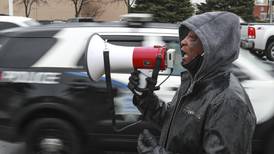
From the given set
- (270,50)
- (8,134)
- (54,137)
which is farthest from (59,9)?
(54,137)

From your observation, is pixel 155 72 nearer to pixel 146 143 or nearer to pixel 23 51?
pixel 146 143

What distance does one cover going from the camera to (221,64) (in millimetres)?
1838

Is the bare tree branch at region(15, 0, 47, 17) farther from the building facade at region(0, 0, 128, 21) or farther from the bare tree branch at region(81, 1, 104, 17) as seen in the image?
the bare tree branch at region(81, 1, 104, 17)

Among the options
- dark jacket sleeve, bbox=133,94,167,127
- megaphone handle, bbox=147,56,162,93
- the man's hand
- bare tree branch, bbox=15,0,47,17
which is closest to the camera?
the man's hand

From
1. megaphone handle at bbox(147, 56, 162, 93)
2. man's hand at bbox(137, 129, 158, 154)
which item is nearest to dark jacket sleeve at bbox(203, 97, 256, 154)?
man's hand at bbox(137, 129, 158, 154)

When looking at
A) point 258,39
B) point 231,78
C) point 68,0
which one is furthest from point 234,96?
point 68,0

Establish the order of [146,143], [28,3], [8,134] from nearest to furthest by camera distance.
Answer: [146,143], [8,134], [28,3]

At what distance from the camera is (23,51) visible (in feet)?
17.3

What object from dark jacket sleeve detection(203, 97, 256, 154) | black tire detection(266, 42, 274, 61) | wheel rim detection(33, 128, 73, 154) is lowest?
black tire detection(266, 42, 274, 61)

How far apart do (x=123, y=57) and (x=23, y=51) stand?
3.19 m

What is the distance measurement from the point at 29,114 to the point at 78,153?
2.17 feet

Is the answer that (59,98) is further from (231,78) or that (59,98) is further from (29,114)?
(231,78)

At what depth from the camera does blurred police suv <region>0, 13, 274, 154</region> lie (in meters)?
4.89

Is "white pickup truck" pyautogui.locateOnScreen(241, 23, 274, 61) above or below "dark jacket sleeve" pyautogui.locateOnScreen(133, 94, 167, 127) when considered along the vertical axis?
below
